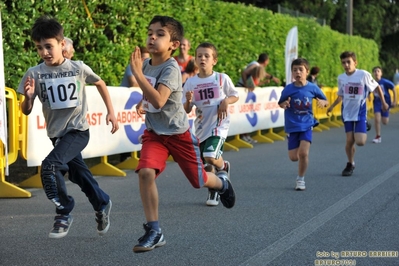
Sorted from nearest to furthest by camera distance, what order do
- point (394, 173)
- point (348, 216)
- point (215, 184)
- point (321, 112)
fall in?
point (215, 184) < point (348, 216) < point (394, 173) < point (321, 112)

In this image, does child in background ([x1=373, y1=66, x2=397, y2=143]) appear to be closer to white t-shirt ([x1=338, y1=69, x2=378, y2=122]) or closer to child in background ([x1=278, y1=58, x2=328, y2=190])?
white t-shirt ([x1=338, y1=69, x2=378, y2=122])

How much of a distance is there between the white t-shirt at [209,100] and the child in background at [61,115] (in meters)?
1.99

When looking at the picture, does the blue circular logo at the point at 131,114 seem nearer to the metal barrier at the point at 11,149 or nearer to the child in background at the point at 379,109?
the metal barrier at the point at 11,149

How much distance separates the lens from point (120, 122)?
11469mm

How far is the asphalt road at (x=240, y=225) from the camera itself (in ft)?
18.7

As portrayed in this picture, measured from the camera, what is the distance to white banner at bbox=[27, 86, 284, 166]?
939 centimetres

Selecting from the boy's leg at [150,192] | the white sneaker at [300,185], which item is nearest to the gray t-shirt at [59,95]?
the boy's leg at [150,192]

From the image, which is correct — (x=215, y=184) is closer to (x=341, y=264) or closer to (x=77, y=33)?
(x=341, y=264)

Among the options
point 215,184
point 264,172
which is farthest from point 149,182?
point 264,172

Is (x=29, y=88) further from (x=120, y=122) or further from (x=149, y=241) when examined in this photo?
(x=120, y=122)

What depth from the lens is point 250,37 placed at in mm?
20156

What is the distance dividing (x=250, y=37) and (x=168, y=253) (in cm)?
1480

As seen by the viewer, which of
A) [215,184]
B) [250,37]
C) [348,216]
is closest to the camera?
[215,184]

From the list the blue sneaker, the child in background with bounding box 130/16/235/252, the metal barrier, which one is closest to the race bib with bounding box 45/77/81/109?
the child in background with bounding box 130/16/235/252
